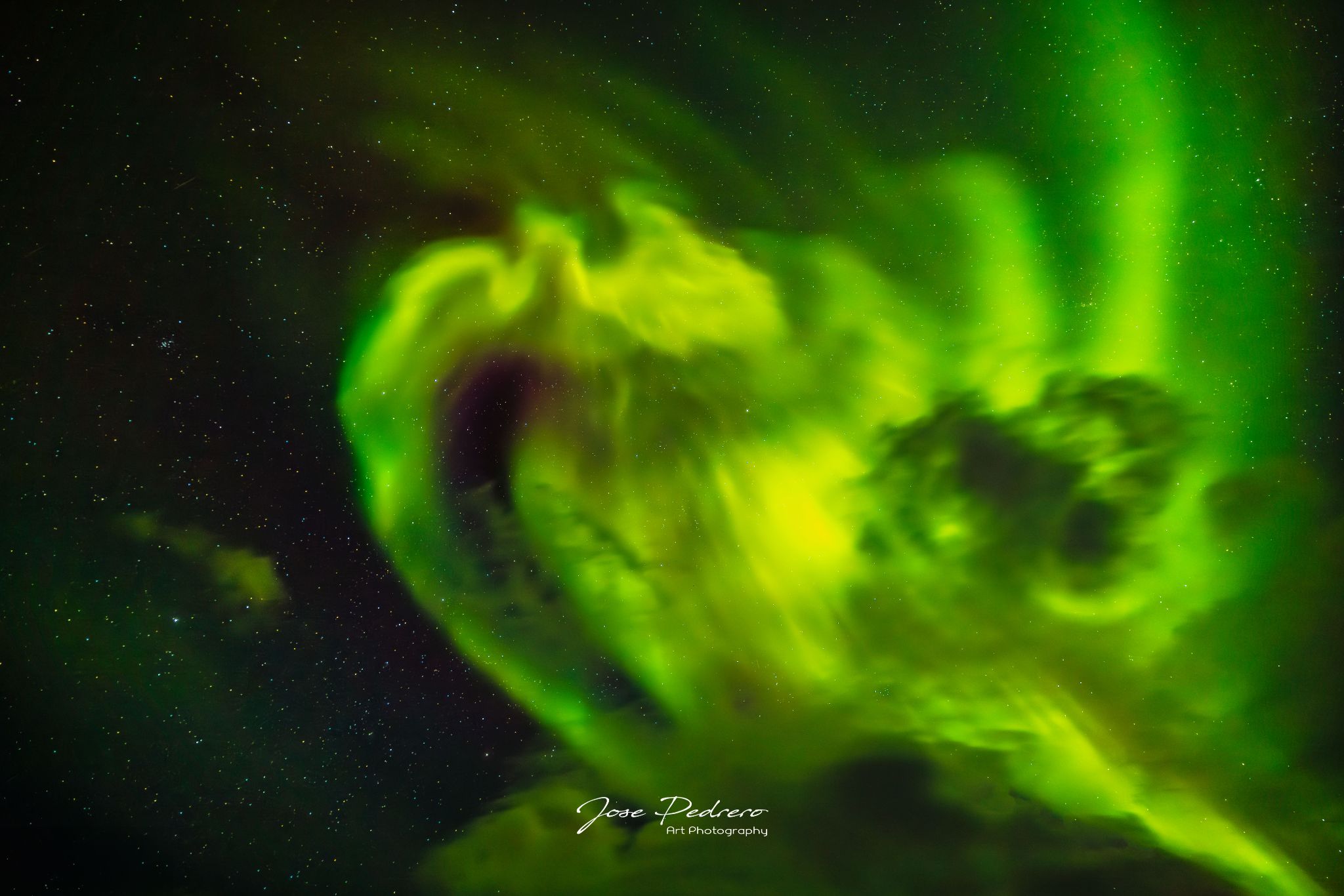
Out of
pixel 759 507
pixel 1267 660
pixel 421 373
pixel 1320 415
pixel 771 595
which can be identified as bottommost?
pixel 1267 660

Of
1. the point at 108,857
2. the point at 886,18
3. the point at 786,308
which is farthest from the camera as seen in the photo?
the point at 786,308

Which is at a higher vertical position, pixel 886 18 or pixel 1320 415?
pixel 886 18

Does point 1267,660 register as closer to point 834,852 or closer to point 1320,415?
point 1320,415

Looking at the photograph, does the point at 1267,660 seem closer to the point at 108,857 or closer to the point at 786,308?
the point at 786,308

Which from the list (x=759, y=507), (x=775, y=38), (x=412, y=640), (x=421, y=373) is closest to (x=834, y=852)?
(x=759, y=507)

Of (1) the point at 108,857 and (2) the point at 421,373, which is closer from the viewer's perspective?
(1) the point at 108,857

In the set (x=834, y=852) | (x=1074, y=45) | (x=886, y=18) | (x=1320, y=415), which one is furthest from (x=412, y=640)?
(x=1320, y=415)

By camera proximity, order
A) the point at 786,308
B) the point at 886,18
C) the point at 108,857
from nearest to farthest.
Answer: the point at 108,857, the point at 886,18, the point at 786,308
